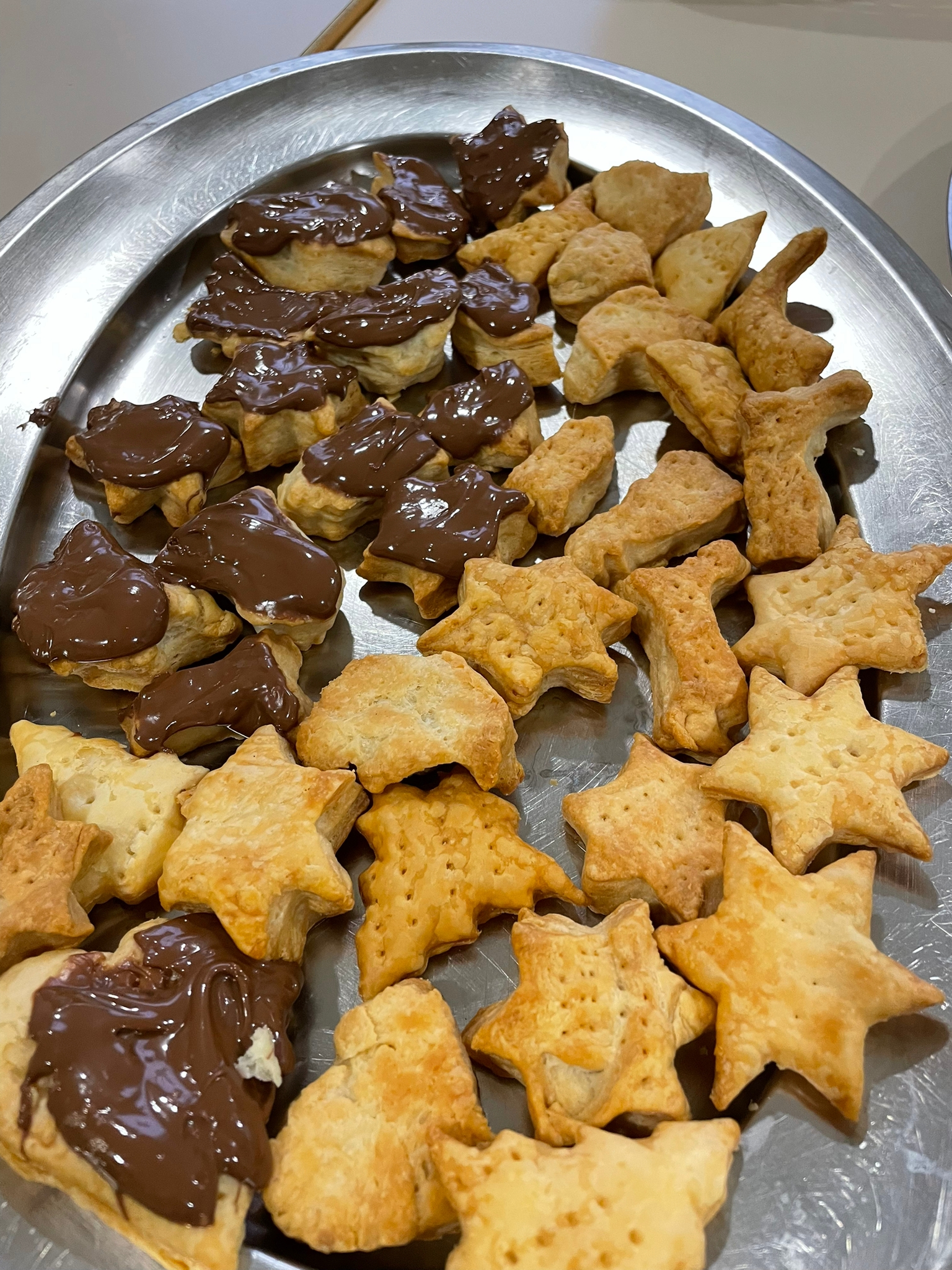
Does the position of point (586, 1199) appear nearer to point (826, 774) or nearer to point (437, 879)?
point (437, 879)

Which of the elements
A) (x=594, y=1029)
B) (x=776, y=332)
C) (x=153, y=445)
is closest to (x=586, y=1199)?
(x=594, y=1029)

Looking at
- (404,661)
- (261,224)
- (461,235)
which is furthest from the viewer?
(461,235)

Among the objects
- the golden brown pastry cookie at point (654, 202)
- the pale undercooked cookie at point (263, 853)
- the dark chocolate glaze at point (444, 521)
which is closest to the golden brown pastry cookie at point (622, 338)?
the golden brown pastry cookie at point (654, 202)

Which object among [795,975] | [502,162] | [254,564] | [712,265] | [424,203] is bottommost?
[795,975]

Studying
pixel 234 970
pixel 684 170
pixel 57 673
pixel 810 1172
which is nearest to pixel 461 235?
pixel 684 170

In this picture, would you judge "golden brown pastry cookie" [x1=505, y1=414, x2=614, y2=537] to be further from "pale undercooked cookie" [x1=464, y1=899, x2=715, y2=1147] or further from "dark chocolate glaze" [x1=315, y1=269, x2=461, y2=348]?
"pale undercooked cookie" [x1=464, y1=899, x2=715, y2=1147]

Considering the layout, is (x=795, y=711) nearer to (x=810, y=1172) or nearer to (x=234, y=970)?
(x=810, y=1172)
